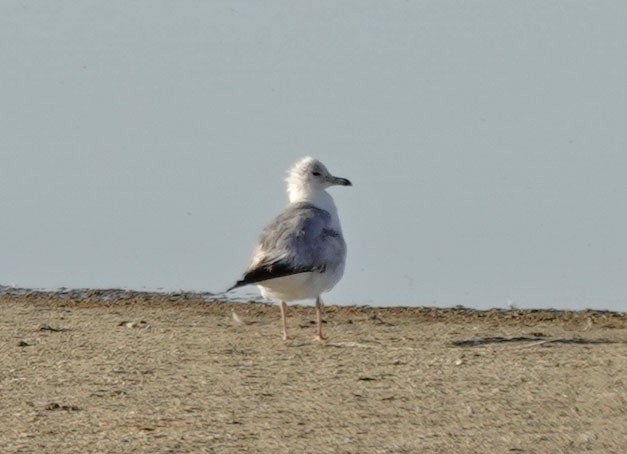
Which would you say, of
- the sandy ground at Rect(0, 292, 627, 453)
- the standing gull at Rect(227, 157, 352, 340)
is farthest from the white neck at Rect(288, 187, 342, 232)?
the sandy ground at Rect(0, 292, 627, 453)

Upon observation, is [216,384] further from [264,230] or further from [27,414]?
[264,230]

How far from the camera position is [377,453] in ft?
29.9

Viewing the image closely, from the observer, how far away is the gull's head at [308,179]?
14.5 metres

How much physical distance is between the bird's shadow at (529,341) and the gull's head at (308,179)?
2.09 metres

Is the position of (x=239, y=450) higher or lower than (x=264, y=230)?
lower

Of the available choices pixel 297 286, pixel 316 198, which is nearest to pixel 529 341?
pixel 297 286

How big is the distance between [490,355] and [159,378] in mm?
2221

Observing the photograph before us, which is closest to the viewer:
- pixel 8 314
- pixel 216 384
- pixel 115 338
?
pixel 216 384

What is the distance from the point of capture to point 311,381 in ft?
36.2

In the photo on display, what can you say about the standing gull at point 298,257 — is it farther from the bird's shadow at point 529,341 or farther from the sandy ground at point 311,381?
the bird's shadow at point 529,341

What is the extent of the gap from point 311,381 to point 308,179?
12.1 ft

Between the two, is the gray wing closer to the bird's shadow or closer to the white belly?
the white belly

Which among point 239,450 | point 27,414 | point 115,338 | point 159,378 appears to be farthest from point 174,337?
point 239,450

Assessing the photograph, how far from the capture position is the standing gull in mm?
12992
